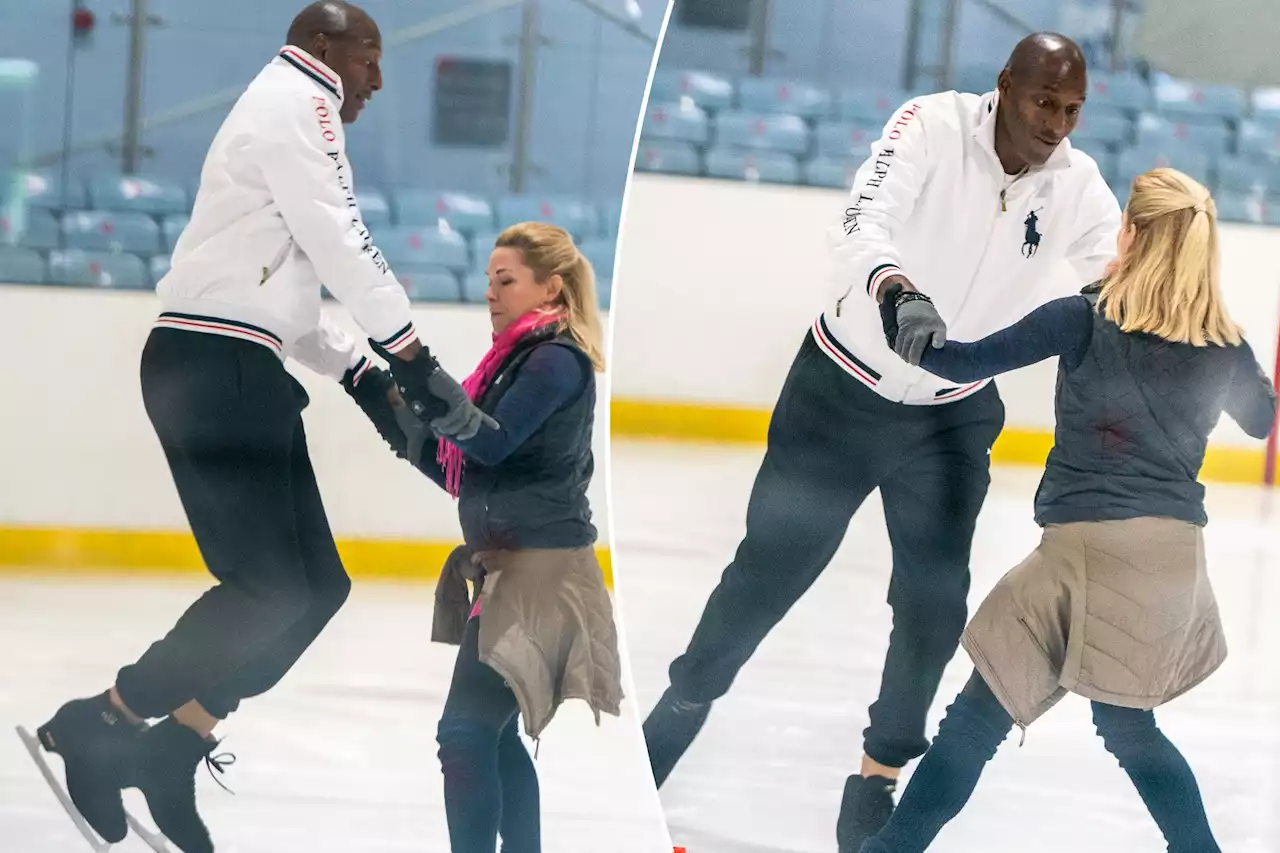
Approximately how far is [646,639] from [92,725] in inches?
27.9

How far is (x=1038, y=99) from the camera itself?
1.67m

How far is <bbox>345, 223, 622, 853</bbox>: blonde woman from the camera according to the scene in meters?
1.90

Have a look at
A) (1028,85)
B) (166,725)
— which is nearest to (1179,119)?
(1028,85)

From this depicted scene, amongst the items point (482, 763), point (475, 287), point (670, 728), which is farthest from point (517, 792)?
point (475, 287)

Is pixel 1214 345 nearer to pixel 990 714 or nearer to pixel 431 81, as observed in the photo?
pixel 990 714

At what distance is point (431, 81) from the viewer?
6.38 feet

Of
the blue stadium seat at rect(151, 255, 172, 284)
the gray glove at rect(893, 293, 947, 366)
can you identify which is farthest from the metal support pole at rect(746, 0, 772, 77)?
the blue stadium seat at rect(151, 255, 172, 284)

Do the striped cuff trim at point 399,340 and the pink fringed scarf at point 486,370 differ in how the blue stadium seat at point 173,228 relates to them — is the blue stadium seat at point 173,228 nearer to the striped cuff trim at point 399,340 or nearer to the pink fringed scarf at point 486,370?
the striped cuff trim at point 399,340

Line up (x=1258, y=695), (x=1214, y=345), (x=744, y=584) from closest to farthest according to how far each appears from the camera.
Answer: (x=1214, y=345) → (x=1258, y=695) → (x=744, y=584)

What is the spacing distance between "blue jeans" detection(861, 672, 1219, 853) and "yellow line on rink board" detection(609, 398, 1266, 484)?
266 millimetres

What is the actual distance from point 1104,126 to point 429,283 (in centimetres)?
82

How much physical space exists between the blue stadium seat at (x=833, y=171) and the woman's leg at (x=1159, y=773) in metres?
0.64

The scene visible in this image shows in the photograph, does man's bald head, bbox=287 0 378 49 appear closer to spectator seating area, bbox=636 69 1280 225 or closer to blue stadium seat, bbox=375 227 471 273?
blue stadium seat, bbox=375 227 471 273

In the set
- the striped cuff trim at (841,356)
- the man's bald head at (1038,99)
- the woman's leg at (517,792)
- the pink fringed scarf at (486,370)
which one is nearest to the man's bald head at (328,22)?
the pink fringed scarf at (486,370)
